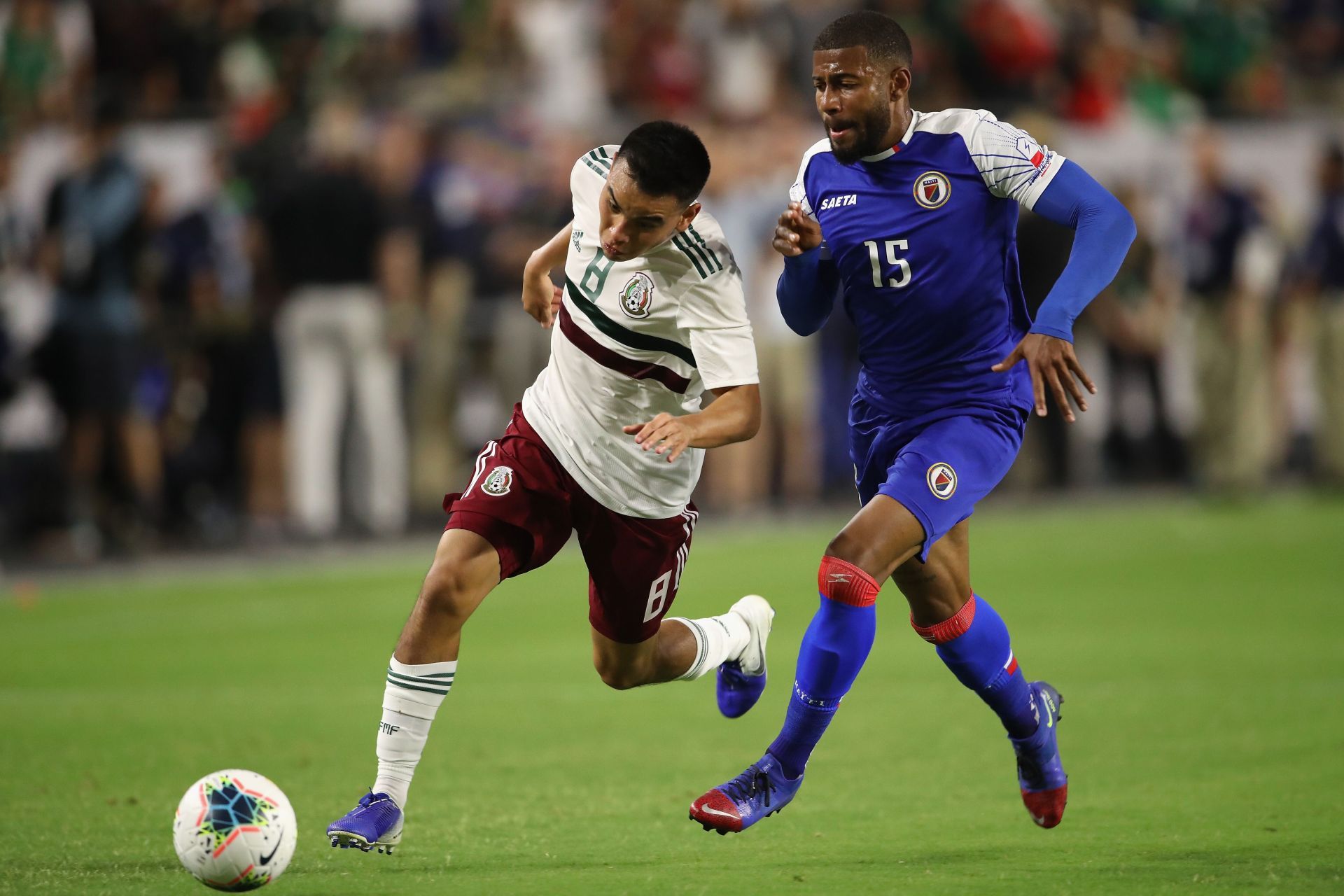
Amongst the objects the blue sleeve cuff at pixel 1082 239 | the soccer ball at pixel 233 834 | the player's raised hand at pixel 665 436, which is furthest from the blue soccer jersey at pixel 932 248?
the soccer ball at pixel 233 834

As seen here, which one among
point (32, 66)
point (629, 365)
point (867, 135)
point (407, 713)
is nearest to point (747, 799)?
point (407, 713)

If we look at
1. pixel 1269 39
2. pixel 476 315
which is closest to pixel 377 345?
pixel 476 315

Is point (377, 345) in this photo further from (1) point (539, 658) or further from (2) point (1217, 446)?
(2) point (1217, 446)

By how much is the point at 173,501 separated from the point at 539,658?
613 centimetres

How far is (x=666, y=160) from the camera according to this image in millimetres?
5562

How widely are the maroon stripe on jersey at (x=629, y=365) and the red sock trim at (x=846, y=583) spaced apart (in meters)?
0.87

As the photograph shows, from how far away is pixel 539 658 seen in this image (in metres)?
10.6

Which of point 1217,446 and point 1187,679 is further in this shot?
point 1217,446

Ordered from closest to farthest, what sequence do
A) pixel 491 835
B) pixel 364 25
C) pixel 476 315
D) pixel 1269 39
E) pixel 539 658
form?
pixel 491 835, pixel 539 658, pixel 476 315, pixel 364 25, pixel 1269 39

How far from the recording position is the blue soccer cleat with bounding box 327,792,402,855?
17.6 ft

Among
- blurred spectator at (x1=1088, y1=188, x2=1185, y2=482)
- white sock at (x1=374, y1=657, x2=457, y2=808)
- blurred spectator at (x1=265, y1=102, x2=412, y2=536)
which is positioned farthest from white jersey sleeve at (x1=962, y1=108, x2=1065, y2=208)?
blurred spectator at (x1=1088, y1=188, x2=1185, y2=482)

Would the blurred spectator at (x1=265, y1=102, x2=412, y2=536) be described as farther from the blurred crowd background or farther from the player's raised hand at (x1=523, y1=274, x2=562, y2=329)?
the player's raised hand at (x1=523, y1=274, x2=562, y2=329)

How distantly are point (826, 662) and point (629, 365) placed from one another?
119 cm

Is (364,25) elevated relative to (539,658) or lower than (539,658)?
elevated
